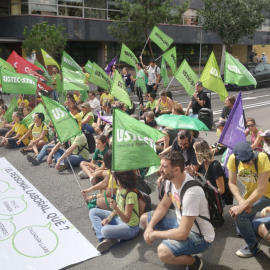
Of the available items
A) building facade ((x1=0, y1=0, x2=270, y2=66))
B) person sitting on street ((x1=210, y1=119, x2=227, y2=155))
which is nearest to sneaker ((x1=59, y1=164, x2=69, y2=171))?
person sitting on street ((x1=210, y1=119, x2=227, y2=155))

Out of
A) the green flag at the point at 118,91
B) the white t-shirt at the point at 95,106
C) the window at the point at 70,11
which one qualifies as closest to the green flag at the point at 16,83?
the white t-shirt at the point at 95,106

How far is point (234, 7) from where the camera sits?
22031 mm

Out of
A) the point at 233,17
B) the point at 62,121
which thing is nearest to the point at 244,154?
the point at 62,121

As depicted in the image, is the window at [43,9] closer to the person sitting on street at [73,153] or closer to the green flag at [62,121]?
the person sitting on street at [73,153]

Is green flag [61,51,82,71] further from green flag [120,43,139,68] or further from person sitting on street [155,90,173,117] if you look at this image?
person sitting on street [155,90,173,117]

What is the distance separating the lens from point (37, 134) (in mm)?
8883

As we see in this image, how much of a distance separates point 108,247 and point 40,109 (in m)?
5.18

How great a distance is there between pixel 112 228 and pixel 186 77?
19.0 ft

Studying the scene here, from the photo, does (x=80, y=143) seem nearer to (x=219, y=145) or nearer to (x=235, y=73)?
(x=219, y=145)

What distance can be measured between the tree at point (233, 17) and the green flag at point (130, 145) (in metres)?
19.5

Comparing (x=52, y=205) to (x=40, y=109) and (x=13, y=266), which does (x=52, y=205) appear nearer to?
(x=13, y=266)

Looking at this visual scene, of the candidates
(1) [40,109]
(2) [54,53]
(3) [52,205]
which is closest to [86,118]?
(1) [40,109]

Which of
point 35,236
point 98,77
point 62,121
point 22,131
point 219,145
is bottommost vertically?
point 35,236

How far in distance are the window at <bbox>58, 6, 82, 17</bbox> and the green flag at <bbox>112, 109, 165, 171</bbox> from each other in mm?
20525
